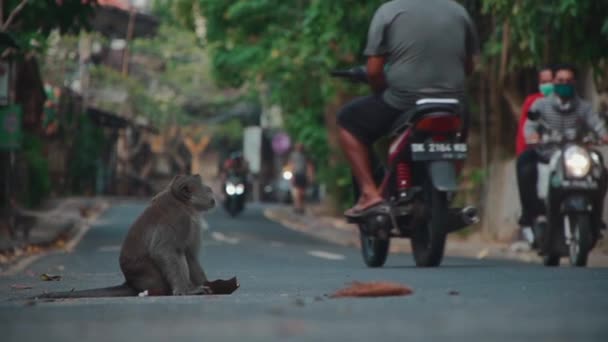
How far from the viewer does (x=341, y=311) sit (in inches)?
269

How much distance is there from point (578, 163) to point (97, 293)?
17.6 ft

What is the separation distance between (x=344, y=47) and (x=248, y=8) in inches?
315

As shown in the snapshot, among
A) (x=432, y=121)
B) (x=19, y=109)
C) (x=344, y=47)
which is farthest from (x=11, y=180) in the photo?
(x=432, y=121)

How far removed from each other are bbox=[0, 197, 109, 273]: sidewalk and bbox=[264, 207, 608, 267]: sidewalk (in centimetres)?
415

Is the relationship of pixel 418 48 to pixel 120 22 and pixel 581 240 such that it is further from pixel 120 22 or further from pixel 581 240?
pixel 120 22

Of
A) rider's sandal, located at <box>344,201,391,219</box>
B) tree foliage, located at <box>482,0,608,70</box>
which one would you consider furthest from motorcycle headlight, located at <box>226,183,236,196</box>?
rider's sandal, located at <box>344,201,391,219</box>

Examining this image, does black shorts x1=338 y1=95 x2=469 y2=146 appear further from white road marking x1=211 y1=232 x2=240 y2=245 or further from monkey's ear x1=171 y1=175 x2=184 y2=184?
white road marking x1=211 y1=232 x2=240 y2=245

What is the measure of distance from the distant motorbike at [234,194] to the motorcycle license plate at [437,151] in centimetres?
2531

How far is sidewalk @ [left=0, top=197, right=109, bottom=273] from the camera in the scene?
59.0ft

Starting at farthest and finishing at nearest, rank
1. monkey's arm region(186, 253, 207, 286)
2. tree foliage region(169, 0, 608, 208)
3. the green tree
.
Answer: the green tree, tree foliage region(169, 0, 608, 208), monkey's arm region(186, 253, 207, 286)

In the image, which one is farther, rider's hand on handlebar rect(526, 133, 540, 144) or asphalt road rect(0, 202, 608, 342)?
rider's hand on handlebar rect(526, 133, 540, 144)

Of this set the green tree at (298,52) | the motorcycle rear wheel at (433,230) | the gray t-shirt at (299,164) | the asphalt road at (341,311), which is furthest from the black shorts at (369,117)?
the gray t-shirt at (299,164)

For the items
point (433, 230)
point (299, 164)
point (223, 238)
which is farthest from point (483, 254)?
point (299, 164)

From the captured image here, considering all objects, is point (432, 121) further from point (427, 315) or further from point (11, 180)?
point (11, 180)
